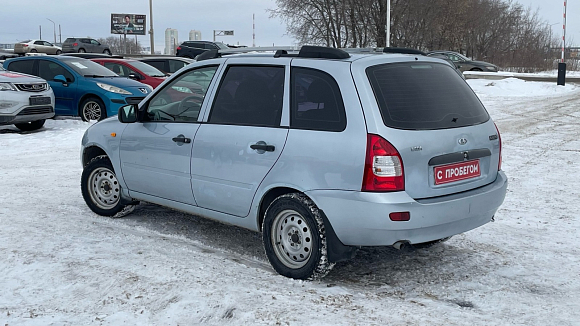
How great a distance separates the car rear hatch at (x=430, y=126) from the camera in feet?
13.5

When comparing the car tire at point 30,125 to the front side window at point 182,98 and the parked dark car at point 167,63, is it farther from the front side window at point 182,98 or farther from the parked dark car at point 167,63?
the front side window at point 182,98

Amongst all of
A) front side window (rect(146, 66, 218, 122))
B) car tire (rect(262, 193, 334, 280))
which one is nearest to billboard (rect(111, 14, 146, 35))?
front side window (rect(146, 66, 218, 122))

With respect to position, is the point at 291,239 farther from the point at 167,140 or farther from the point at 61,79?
the point at 61,79

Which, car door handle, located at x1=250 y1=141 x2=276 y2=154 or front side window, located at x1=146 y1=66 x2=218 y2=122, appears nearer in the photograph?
car door handle, located at x1=250 y1=141 x2=276 y2=154

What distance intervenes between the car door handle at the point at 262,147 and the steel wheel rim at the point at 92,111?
1063cm

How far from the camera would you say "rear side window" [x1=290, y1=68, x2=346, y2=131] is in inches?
169

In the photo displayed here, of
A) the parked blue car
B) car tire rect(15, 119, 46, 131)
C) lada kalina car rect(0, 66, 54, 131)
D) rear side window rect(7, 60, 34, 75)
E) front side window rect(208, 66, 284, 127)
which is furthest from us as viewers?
rear side window rect(7, 60, 34, 75)

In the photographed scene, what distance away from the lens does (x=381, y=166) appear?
4039mm

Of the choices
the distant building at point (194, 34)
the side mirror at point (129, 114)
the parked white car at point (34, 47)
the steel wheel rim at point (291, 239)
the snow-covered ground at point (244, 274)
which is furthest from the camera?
the distant building at point (194, 34)

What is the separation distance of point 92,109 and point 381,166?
11787 mm

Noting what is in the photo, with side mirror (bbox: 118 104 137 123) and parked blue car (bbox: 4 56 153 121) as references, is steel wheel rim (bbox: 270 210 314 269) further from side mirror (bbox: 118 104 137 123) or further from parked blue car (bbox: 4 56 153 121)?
parked blue car (bbox: 4 56 153 121)

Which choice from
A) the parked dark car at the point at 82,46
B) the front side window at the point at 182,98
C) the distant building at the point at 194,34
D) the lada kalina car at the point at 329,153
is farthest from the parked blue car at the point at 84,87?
the distant building at the point at 194,34

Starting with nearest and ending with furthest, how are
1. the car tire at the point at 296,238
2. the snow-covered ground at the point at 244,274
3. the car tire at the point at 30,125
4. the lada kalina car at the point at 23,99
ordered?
the snow-covered ground at the point at 244,274
the car tire at the point at 296,238
the lada kalina car at the point at 23,99
the car tire at the point at 30,125

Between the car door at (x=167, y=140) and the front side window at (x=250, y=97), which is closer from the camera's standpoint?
the front side window at (x=250, y=97)
